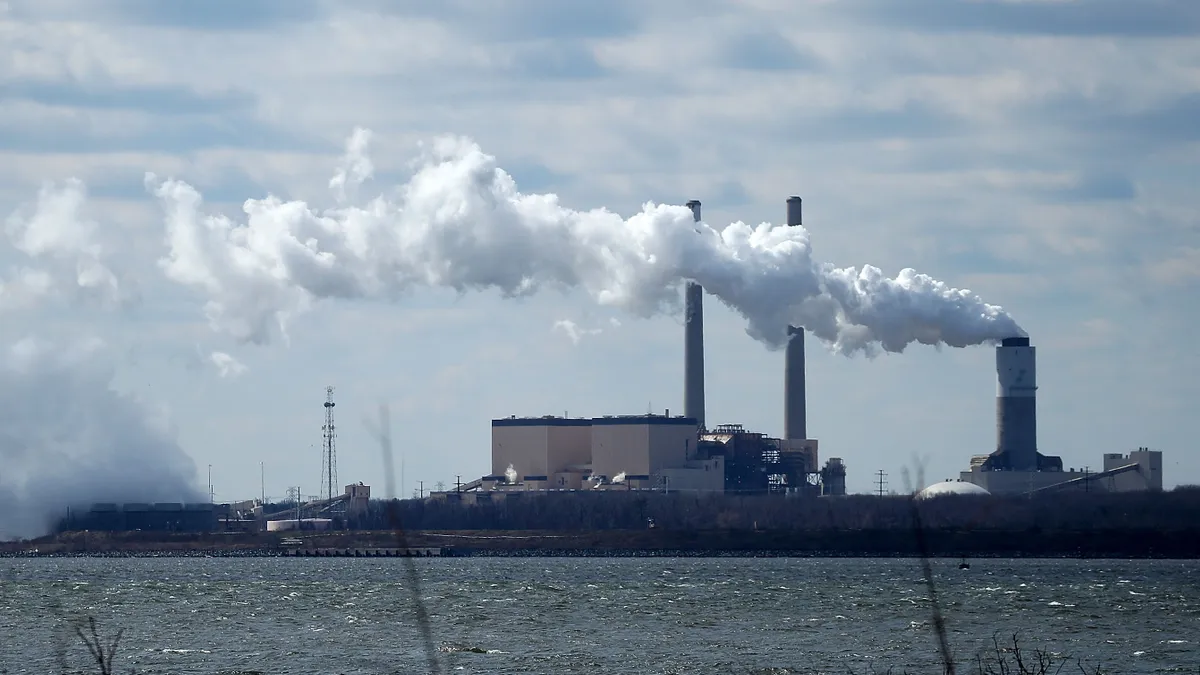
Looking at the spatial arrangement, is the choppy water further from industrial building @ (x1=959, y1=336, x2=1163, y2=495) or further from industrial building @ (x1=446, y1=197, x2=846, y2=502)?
industrial building @ (x1=446, y1=197, x2=846, y2=502)

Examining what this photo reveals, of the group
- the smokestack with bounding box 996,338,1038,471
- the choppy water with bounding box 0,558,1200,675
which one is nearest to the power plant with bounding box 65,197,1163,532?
the smokestack with bounding box 996,338,1038,471

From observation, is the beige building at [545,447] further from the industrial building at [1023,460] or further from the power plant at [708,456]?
the industrial building at [1023,460]

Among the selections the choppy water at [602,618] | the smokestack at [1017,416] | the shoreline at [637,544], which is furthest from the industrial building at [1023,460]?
the choppy water at [602,618]

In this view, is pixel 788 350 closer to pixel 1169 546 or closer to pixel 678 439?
pixel 678 439

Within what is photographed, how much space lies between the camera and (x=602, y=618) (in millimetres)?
63531

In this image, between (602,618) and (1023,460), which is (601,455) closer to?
(1023,460)

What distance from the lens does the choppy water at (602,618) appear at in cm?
4697

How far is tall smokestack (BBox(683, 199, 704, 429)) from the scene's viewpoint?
156 metres

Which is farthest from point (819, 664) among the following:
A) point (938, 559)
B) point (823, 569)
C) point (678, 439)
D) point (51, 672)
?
point (678, 439)

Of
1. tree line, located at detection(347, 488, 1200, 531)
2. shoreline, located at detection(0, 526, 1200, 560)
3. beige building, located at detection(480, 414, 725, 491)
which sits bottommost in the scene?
shoreline, located at detection(0, 526, 1200, 560)

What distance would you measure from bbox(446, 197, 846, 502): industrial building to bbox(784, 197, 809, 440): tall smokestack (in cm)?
9

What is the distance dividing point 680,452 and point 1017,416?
1198 inches

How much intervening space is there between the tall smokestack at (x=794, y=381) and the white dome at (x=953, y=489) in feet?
52.2

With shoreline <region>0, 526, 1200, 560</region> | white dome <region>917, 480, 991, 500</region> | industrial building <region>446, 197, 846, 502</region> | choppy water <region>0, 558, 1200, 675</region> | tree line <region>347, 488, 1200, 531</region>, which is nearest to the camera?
choppy water <region>0, 558, 1200, 675</region>
